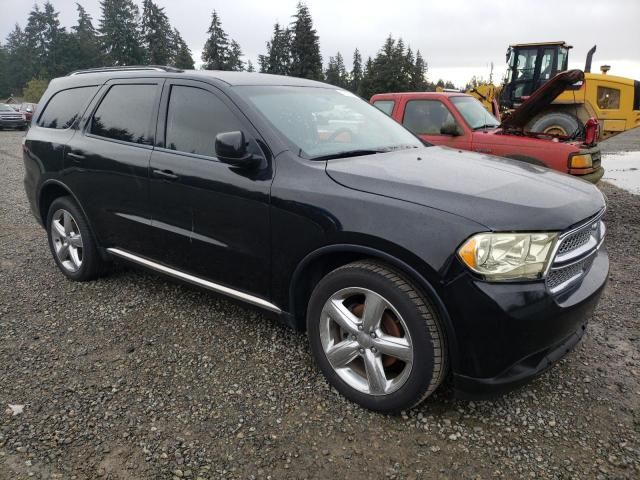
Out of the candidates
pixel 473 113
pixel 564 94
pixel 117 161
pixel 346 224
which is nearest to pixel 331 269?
pixel 346 224

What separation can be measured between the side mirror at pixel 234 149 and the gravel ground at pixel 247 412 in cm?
124

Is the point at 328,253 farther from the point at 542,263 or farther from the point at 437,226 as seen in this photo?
the point at 542,263

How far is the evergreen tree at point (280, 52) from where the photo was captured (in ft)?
212

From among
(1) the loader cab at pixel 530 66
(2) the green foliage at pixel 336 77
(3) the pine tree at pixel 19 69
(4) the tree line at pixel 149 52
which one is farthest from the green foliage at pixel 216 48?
(1) the loader cab at pixel 530 66

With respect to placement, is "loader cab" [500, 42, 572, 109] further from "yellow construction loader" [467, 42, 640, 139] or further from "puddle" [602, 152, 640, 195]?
"puddle" [602, 152, 640, 195]

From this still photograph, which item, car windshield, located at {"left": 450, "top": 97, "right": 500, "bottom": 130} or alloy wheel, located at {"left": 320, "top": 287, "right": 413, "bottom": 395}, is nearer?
alloy wheel, located at {"left": 320, "top": 287, "right": 413, "bottom": 395}

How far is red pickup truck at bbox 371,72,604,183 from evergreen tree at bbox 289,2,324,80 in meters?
56.0

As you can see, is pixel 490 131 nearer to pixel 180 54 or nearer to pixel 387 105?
pixel 387 105

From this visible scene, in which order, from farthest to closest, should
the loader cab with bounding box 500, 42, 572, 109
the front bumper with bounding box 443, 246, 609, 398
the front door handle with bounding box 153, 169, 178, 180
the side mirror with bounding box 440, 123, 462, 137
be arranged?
the loader cab with bounding box 500, 42, 572, 109
the side mirror with bounding box 440, 123, 462, 137
the front door handle with bounding box 153, 169, 178, 180
the front bumper with bounding box 443, 246, 609, 398

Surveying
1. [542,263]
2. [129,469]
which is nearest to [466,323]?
[542,263]

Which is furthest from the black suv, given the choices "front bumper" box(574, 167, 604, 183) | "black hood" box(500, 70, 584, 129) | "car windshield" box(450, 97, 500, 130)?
"black hood" box(500, 70, 584, 129)

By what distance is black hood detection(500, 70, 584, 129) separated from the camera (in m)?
6.60

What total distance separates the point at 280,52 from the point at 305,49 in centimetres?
586

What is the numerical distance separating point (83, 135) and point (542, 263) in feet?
11.6
